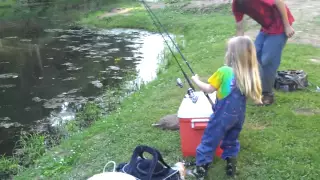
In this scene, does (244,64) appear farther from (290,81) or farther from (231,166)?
(290,81)

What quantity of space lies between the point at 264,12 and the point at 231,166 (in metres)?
2.03

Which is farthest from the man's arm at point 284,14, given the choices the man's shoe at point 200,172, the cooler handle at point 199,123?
the man's shoe at point 200,172

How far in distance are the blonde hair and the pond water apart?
4441mm

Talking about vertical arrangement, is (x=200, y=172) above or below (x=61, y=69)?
above

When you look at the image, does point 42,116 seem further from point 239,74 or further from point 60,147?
point 239,74

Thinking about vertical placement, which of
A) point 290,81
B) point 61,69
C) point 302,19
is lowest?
point 61,69

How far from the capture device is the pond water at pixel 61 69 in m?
8.57

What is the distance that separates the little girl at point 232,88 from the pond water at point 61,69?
4.15 meters

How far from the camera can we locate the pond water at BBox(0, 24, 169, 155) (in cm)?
857

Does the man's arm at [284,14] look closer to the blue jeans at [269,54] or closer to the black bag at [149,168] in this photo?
the blue jeans at [269,54]

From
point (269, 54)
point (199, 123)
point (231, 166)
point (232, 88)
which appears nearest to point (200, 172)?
point (231, 166)

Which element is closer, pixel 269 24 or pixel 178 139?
pixel 178 139

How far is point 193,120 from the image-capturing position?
4070mm

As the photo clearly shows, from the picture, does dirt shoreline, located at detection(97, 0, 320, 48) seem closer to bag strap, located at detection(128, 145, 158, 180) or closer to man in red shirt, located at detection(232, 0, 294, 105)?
man in red shirt, located at detection(232, 0, 294, 105)
